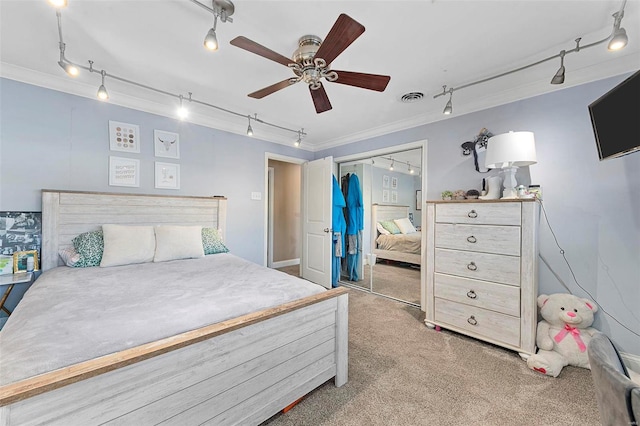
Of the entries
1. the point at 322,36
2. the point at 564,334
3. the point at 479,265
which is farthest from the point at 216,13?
the point at 564,334

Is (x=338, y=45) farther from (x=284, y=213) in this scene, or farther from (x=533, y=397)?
(x=284, y=213)

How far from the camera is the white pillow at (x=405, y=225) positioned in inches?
158

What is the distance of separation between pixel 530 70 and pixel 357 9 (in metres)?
1.71

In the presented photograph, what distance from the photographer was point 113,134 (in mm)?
2764

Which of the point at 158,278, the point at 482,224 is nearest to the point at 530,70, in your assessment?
the point at 482,224

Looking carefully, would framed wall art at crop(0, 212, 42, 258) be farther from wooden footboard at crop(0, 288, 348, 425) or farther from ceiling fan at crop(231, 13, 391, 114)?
ceiling fan at crop(231, 13, 391, 114)

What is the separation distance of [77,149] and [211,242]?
159cm

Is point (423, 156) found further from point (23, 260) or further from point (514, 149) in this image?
point (23, 260)

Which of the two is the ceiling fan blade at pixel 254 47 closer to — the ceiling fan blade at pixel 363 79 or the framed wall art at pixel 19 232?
the ceiling fan blade at pixel 363 79

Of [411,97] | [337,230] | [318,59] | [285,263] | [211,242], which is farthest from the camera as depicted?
[285,263]

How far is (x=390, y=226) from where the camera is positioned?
429 centimetres

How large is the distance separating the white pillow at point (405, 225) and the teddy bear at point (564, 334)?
6.38 feet

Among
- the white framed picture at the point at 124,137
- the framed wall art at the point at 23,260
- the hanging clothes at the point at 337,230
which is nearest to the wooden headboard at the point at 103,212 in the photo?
the framed wall art at the point at 23,260

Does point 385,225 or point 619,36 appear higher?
point 619,36
